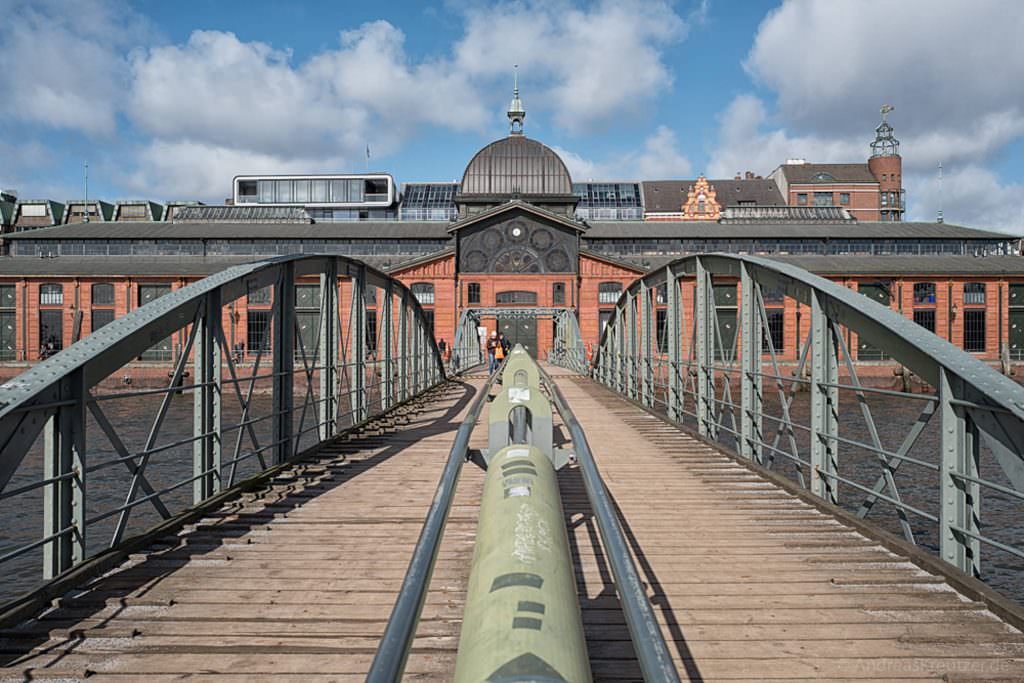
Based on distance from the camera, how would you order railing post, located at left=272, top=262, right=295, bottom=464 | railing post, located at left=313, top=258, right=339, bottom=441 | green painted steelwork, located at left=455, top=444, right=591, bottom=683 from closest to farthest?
green painted steelwork, located at left=455, top=444, right=591, bottom=683 < railing post, located at left=272, top=262, right=295, bottom=464 < railing post, located at left=313, top=258, right=339, bottom=441

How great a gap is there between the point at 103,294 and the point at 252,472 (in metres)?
30.9

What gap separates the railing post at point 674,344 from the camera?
1371 centimetres

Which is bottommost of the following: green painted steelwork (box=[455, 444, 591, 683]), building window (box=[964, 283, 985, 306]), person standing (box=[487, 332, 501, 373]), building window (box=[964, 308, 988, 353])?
green painted steelwork (box=[455, 444, 591, 683])

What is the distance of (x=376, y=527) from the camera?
6.62m

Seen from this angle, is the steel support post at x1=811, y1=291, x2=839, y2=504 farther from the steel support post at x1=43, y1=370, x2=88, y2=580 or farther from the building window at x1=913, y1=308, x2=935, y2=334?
the building window at x1=913, y1=308, x2=935, y2=334

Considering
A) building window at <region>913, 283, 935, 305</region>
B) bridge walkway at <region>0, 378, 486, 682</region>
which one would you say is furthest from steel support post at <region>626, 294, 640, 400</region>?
building window at <region>913, 283, 935, 305</region>

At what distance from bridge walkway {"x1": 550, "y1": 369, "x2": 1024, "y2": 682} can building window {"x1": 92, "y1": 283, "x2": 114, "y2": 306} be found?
144 ft

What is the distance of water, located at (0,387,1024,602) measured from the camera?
1200 centimetres

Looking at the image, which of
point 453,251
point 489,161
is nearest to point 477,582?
point 453,251

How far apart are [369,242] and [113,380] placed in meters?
17.0

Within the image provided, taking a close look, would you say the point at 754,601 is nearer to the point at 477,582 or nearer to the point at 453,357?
the point at 477,582

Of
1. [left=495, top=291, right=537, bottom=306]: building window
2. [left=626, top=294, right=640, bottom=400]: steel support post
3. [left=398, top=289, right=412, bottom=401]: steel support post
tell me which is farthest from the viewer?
[left=495, top=291, right=537, bottom=306]: building window

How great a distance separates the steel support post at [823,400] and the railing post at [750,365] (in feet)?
6.78

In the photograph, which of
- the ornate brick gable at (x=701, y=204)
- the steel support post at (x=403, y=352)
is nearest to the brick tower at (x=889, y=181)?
the ornate brick gable at (x=701, y=204)
